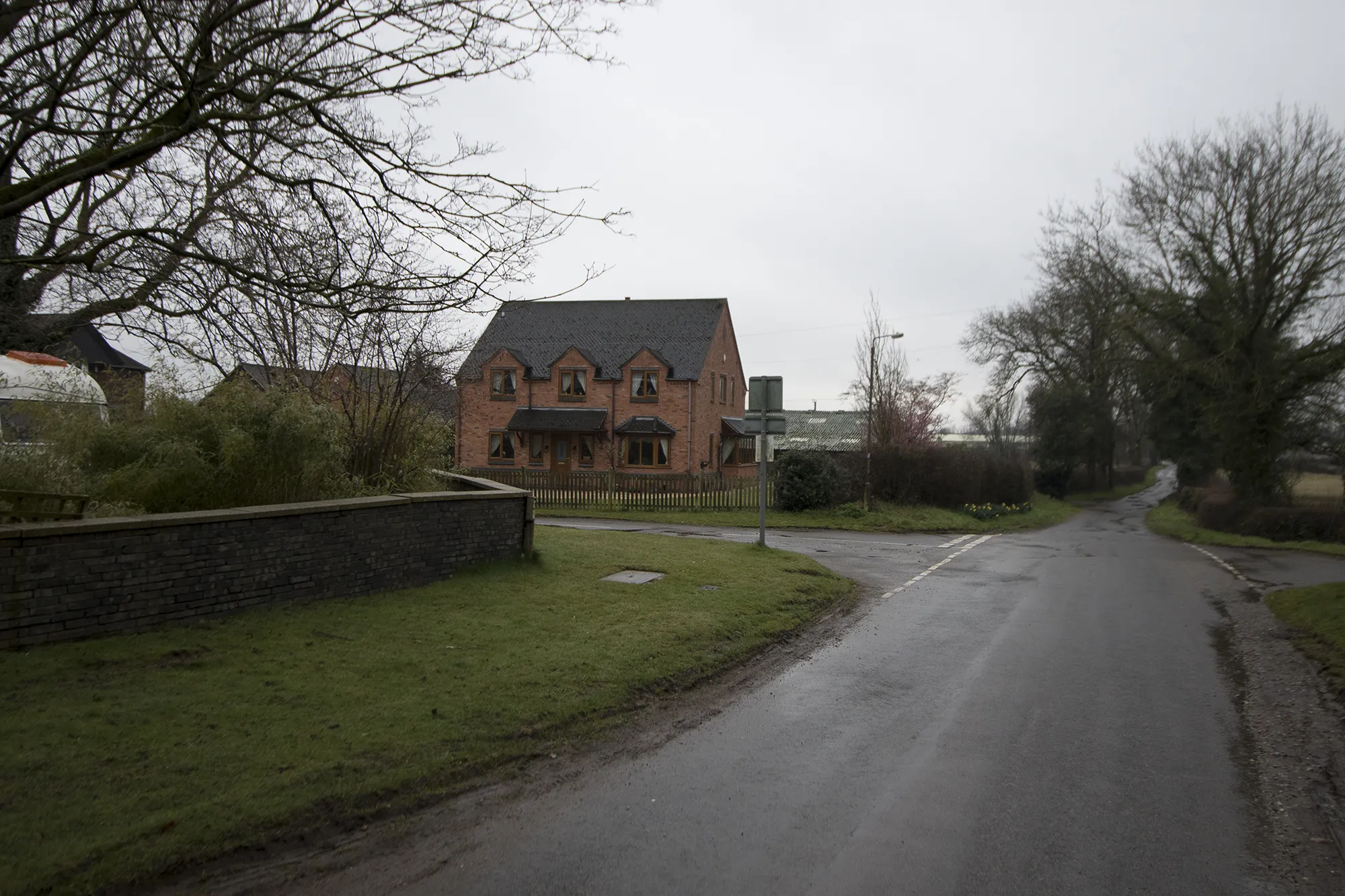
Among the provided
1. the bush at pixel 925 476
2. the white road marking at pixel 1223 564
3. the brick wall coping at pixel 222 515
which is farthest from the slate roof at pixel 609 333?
the brick wall coping at pixel 222 515

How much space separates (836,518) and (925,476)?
6696 mm

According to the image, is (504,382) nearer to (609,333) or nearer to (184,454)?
(609,333)

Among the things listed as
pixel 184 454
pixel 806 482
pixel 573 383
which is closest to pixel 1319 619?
pixel 184 454

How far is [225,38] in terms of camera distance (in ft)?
23.8

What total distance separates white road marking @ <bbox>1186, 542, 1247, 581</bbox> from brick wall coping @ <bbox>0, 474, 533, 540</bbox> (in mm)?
14458

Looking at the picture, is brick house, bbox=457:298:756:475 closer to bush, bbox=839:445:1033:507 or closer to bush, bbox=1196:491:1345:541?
bush, bbox=839:445:1033:507

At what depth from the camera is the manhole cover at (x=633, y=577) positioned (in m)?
12.3

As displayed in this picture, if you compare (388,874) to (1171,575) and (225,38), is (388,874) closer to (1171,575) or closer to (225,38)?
(225,38)

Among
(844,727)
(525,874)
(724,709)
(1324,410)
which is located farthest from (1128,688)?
(1324,410)

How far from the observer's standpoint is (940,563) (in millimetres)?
18766

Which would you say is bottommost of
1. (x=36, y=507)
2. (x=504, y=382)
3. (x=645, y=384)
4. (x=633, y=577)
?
(x=633, y=577)

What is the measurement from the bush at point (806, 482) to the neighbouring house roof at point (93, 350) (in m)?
18.9

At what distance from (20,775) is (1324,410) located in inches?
1328

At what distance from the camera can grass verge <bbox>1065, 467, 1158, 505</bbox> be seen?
5691cm
